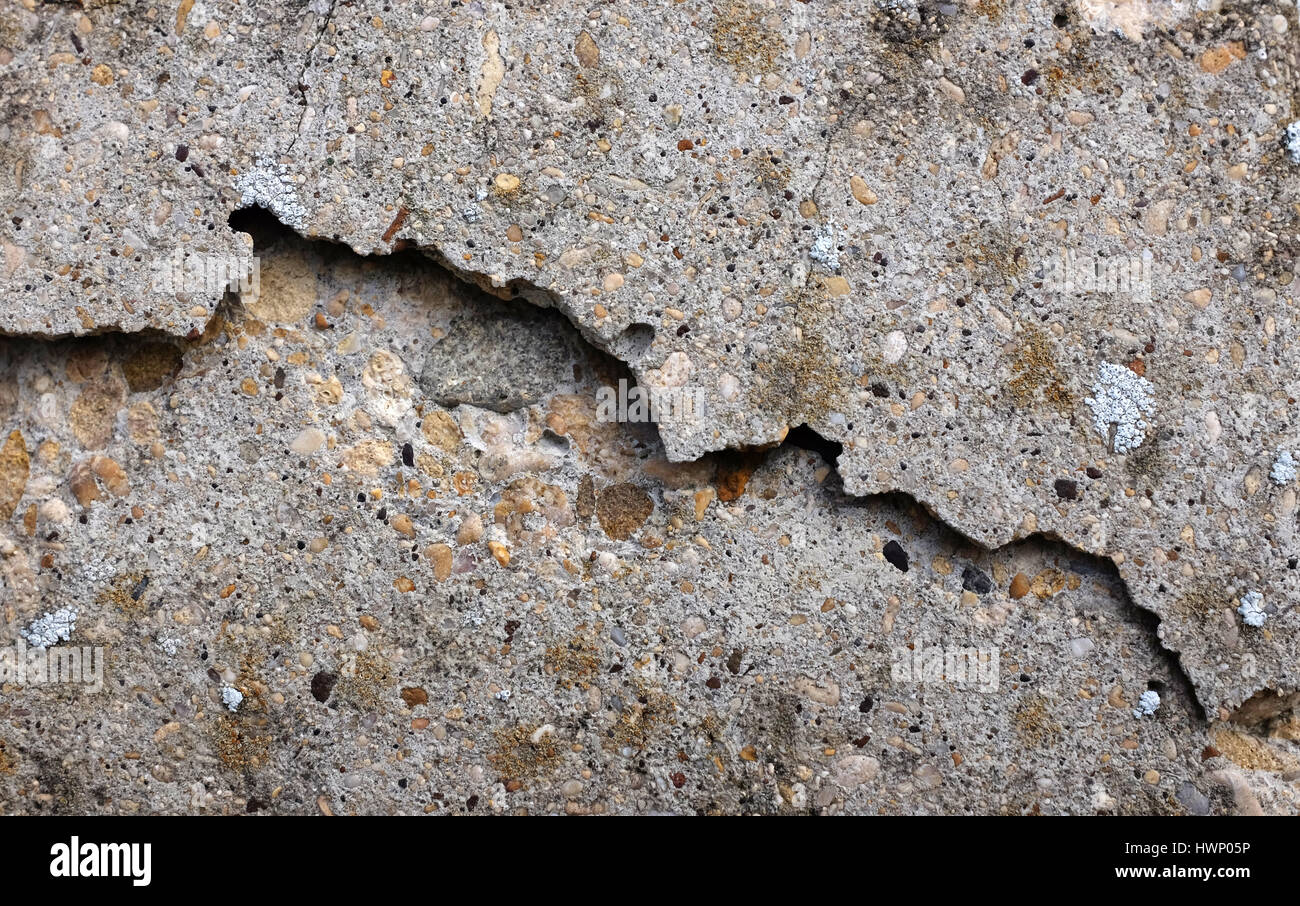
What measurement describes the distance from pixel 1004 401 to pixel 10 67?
7.04ft

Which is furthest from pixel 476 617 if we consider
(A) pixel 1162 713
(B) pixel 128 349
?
(A) pixel 1162 713

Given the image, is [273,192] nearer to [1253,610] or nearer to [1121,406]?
[1121,406]

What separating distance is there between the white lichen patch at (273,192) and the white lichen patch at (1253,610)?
6.82ft

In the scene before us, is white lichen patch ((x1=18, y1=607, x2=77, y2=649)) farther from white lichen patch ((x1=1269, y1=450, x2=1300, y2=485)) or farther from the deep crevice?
white lichen patch ((x1=1269, y1=450, x2=1300, y2=485))

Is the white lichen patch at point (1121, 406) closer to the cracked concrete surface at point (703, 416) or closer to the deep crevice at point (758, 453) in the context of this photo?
the cracked concrete surface at point (703, 416)

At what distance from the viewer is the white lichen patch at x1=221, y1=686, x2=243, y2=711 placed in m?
2.30

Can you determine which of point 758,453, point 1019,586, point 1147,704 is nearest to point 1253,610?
point 1147,704

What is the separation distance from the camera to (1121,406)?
2293mm

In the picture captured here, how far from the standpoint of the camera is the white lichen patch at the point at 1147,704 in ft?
→ 7.54

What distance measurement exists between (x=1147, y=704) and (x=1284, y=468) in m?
0.56

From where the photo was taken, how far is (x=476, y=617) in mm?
2318

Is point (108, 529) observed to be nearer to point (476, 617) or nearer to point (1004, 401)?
point (476, 617)

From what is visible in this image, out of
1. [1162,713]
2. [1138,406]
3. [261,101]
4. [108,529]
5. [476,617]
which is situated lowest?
[1162,713]

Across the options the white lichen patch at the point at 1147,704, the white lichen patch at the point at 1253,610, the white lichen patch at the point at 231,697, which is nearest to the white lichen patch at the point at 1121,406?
the white lichen patch at the point at 1253,610
